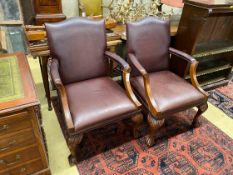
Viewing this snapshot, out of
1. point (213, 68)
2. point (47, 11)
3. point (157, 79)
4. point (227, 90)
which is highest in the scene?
point (47, 11)

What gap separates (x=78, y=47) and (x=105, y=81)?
365 mm

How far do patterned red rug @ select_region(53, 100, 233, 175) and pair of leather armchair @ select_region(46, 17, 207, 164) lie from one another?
0.13 m

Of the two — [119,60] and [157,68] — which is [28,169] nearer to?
[119,60]

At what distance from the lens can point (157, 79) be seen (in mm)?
1790

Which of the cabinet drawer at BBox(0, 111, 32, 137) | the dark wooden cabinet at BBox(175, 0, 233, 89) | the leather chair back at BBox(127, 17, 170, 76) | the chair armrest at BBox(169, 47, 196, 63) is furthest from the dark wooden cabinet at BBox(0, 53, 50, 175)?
the dark wooden cabinet at BBox(175, 0, 233, 89)

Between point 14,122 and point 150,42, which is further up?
point 150,42

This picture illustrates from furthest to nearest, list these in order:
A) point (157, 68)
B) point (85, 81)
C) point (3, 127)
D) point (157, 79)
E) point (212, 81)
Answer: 1. point (212, 81)
2. point (157, 68)
3. point (157, 79)
4. point (85, 81)
5. point (3, 127)

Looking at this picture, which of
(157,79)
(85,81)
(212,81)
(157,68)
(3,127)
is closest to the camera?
(3,127)

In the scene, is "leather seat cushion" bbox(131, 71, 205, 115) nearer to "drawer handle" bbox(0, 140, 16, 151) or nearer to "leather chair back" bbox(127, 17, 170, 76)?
"leather chair back" bbox(127, 17, 170, 76)

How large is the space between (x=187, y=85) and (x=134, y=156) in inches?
30.3

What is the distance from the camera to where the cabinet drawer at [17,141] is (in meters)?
1.11

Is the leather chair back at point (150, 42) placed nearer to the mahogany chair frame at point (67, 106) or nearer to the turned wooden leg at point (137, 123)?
the mahogany chair frame at point (67, 106)

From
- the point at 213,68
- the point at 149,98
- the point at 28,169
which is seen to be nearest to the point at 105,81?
the point at 149,98

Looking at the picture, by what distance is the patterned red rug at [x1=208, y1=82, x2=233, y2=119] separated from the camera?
2178 mm
